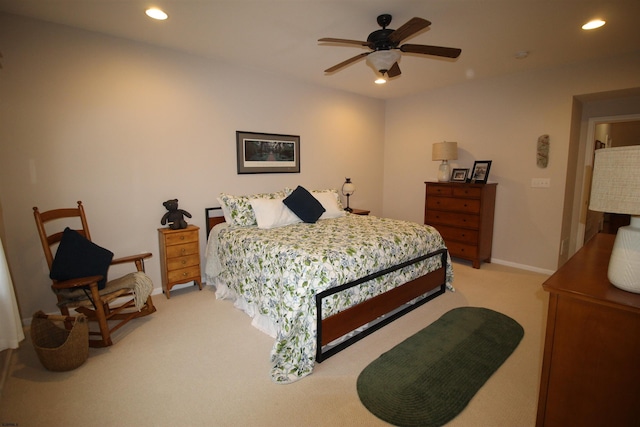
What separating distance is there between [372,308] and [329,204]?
69.9 inches

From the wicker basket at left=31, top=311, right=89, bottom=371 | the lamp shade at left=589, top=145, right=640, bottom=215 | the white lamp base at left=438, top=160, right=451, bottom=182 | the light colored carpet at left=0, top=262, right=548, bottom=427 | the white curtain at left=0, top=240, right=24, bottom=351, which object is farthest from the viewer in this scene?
the white lamp base at left=438, top=160, right=451, bottom=182

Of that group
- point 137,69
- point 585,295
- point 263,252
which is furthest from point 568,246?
point 137,69

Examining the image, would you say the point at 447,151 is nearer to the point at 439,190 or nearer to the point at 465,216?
the point at 439,190

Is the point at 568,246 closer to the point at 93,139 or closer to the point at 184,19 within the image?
the point at 184,19

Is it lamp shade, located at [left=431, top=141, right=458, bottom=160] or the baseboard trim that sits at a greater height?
lamp shade, located at [left=431, top=141, right=458, bottom=160]

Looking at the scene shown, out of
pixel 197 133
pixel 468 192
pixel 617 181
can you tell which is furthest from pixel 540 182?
pixel 197 133

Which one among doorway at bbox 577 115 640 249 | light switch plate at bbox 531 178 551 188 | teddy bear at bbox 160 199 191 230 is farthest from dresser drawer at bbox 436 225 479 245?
teddy bear at bbox 160 199 191 230

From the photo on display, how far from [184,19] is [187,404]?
Result: 2959 millimetres

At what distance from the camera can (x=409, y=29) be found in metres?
2.06

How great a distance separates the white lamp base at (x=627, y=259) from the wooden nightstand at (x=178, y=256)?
334 cm

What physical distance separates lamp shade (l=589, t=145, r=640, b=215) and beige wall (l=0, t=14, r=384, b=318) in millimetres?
3511

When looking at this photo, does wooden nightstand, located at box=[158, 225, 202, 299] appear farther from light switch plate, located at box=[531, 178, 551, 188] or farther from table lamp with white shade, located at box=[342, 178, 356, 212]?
light switch plate, located at box=[531, 178, 551, 188]

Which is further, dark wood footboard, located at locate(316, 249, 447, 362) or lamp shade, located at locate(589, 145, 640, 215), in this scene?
dark wood footboard, located at locate(316, 249, 447, 362)

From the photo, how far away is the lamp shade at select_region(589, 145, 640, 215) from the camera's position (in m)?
1.07
